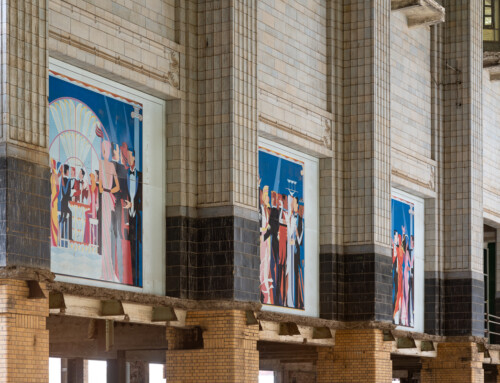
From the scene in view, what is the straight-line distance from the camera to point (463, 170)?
115 ft

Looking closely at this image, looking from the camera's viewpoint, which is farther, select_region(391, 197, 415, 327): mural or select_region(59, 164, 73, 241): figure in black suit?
select_region(391, 197, 415, 327): mural

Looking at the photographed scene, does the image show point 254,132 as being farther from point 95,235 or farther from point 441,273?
point 441,273

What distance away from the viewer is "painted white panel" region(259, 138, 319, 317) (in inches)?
1099

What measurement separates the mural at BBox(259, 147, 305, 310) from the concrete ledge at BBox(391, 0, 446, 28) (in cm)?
718

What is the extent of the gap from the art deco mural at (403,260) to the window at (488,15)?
31.8 feet

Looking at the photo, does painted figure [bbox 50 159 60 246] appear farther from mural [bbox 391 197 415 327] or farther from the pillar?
the pillar

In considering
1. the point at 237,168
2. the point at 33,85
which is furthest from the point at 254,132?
the point at 33,85

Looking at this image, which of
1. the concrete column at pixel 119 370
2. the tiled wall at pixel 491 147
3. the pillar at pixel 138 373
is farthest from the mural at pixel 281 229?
the pillar at pixel 138 373

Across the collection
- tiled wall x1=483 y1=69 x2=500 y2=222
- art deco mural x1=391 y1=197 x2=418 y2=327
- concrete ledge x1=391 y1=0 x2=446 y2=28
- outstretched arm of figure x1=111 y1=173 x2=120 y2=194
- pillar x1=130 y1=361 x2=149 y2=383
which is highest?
concrete ledge x1=391 y1=0 x2=446 y2=28

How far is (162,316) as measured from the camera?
22391 millimetres

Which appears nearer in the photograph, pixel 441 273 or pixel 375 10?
pixel 375 10

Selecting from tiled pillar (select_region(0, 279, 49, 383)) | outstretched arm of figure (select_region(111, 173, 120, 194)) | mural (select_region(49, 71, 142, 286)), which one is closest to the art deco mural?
mural (select_region(49, 71, 142, 286))

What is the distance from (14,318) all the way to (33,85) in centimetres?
386

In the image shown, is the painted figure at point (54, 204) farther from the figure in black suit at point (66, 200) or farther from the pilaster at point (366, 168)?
the pilaster at point (366, 168)
